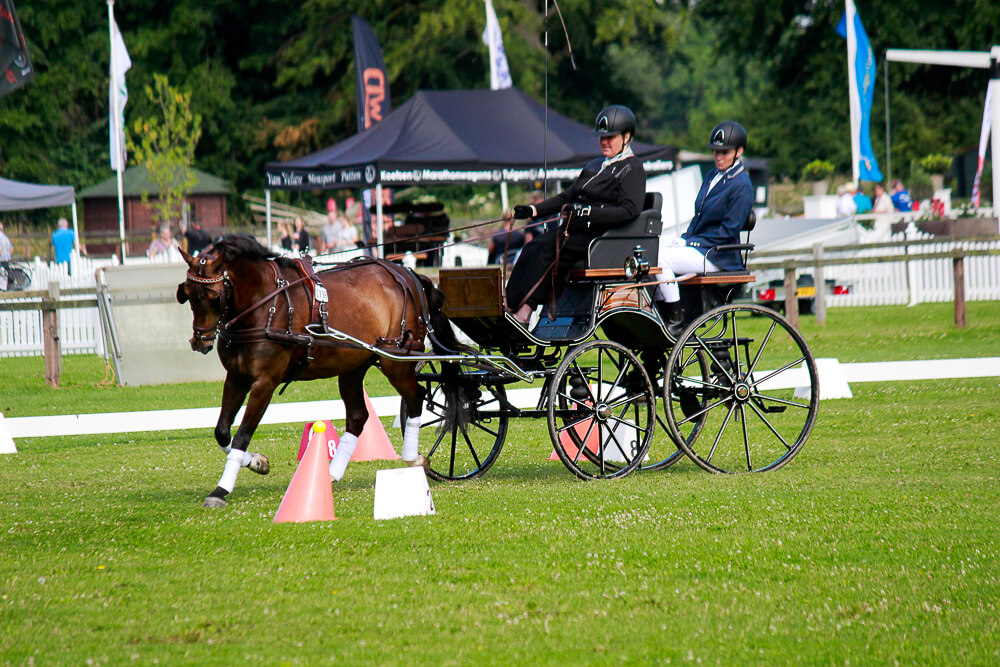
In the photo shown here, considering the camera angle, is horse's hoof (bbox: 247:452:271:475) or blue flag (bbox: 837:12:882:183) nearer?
horse's hoof (bbox: 247:452:271:475)

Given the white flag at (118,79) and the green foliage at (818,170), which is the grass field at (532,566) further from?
the green foliage at (818,170)

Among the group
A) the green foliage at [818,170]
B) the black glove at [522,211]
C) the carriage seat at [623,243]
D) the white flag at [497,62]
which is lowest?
the carriage seat at [623,243]

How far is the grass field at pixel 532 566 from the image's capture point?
5.23m

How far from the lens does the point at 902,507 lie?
7652 mm

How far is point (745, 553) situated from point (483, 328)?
3058 mm

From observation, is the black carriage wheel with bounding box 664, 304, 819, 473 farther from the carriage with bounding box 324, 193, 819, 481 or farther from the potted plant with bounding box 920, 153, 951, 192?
the potted plant with bounding box 920, 153, 951, 192

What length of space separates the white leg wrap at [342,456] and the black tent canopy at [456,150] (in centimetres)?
1384

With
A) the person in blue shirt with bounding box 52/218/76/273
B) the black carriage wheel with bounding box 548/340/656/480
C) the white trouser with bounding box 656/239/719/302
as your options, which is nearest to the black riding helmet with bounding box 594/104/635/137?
the white trouser with bounding box 656/239/719/302

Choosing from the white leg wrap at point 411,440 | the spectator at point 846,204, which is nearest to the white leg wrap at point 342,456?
the white leg wrap at point 411,440

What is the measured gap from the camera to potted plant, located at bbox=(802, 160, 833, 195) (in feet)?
163

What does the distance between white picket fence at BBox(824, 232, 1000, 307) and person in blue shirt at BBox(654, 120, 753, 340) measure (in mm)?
14874

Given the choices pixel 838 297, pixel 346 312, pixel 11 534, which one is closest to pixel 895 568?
pixel 346 312

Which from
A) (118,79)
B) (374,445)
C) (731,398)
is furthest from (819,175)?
(731,398)

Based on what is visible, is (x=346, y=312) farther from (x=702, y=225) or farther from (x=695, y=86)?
(x=695, y=86)
